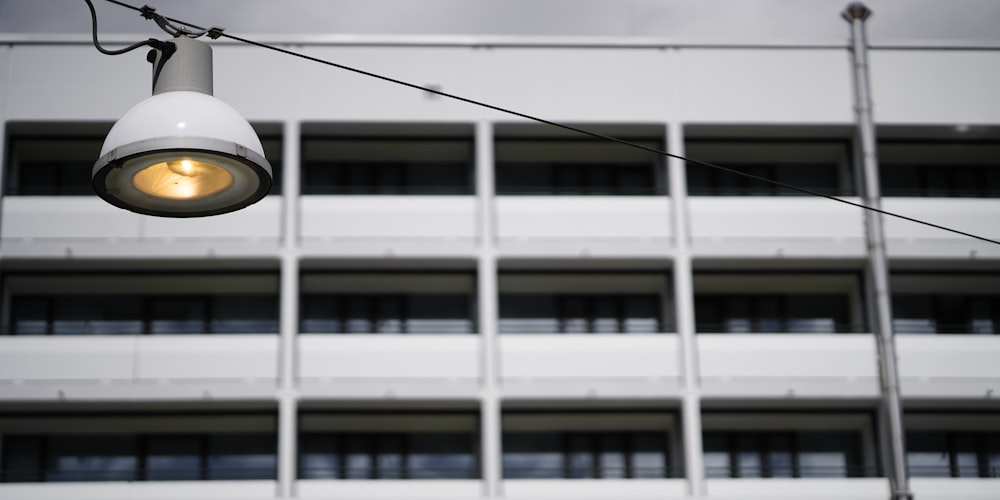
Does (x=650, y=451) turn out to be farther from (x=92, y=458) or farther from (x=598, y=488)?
(x=92, y=458)

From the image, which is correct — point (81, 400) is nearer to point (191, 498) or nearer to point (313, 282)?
point (191, 498)

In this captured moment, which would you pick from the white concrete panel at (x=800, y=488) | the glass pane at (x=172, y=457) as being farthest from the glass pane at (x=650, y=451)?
the glass pane at (x=172, y=457)

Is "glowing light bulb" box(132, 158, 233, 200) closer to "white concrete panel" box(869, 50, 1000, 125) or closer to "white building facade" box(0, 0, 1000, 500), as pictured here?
"white building facade" box(0, 0, 1000, 500)


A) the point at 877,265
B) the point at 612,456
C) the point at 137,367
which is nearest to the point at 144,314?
the point at 137,367

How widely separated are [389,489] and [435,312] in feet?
12.7

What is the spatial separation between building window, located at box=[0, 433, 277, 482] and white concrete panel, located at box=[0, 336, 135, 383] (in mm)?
1650

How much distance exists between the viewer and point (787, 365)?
1017 inches

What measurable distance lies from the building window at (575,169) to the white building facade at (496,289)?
347 millimetres

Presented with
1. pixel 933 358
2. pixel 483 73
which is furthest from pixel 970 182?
pixel 483 73

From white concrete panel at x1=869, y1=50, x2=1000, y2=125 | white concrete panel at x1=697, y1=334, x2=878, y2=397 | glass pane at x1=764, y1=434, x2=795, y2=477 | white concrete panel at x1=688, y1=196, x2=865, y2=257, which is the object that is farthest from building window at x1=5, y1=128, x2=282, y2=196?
white concrete panel at x1=869, y1=50, x2=1000, y2=125

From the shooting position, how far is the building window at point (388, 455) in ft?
87.2

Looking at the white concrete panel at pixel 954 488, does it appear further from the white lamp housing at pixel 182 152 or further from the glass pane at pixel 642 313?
the white lamp housing at pixel 182 152

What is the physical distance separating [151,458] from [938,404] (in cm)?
1380

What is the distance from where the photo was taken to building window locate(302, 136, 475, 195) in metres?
27.8
